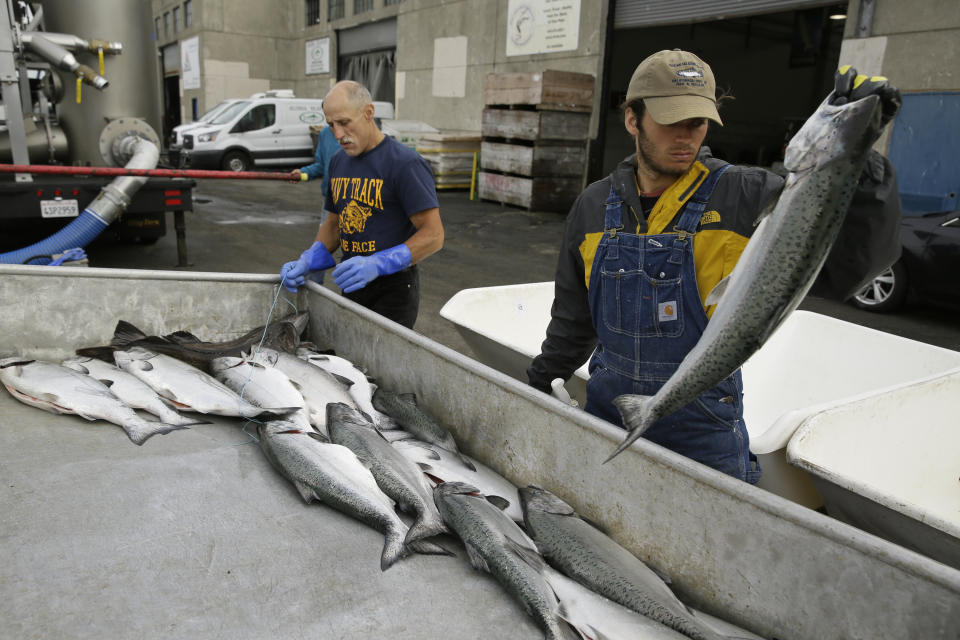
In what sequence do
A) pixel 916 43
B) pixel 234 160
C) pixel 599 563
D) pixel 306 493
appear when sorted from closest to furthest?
pixel 599 563 < pixel 306 493 < pixel 916 43 < pixel 234 160

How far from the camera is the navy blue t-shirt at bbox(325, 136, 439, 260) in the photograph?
3.71 metres

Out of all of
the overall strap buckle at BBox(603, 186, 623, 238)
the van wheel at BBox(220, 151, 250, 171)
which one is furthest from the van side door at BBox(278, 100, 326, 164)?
the overall strap buckle at BBox(603, 186, 623, 238)

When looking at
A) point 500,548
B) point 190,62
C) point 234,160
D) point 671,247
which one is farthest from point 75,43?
point 190,62

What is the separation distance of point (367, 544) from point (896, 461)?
2.86 m

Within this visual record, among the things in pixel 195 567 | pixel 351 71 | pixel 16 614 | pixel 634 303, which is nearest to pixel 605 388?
pixel 634 303

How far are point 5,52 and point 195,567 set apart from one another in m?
6.00

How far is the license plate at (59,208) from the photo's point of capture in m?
6.95

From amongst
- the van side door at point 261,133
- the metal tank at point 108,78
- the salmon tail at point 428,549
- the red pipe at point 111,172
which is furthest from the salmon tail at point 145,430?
the van side door at point 261,133

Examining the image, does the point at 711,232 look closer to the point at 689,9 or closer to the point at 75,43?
the point at 75,43

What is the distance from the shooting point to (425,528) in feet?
7.35

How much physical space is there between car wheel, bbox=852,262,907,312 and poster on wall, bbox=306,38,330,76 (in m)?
23.0

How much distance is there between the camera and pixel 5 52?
19.8 ft

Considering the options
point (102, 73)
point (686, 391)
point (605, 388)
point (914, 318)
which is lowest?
point (914, 318)

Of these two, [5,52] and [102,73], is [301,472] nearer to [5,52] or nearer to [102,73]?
[5,52]
